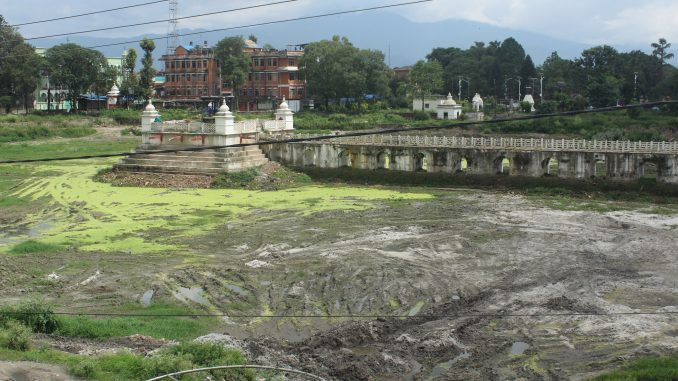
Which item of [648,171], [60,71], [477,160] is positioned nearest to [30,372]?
[477,160]

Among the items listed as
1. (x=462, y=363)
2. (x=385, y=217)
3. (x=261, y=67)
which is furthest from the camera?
(x=261, y=67)

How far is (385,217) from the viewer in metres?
36.7

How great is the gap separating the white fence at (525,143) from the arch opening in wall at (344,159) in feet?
2.39

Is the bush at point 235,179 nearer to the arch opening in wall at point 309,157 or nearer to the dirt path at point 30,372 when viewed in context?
the arch opening in wall at point 309,157

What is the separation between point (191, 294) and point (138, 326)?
3.82 m

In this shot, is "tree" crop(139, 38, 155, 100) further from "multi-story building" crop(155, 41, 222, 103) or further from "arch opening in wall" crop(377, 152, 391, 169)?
"arch opening in wall" crop(377, 152, 391, 169)

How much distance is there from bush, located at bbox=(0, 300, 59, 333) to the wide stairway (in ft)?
95.0

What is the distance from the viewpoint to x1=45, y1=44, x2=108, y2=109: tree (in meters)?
89.7

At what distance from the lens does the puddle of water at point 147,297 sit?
23.4 m

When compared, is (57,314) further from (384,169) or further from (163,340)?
(384,169)

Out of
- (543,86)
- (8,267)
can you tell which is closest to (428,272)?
(8,267)

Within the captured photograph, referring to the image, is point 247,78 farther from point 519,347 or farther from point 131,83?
point 519,347

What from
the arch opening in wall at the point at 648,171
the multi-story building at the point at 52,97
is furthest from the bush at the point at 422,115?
the arch opening in wall at the point at 648,171

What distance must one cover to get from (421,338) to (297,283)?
6514mm
